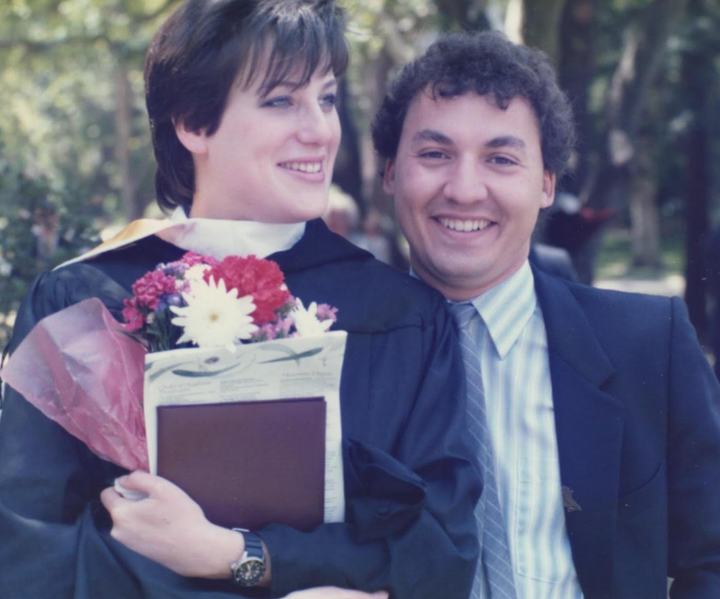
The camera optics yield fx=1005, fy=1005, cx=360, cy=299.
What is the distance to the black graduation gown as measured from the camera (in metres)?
1.99

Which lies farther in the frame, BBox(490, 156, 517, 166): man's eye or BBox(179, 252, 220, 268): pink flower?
BBox(490, 156, 517, 166): man's eye

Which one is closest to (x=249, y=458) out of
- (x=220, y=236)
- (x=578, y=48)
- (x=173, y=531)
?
(x=173, y=531)

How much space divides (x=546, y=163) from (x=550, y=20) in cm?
410

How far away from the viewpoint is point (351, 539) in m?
2.03

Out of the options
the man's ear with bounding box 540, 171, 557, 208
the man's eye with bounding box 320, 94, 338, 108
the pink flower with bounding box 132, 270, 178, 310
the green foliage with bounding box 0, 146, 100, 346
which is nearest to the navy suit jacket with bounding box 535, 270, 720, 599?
the man's ear with bounding box 540, 171, 557, 208

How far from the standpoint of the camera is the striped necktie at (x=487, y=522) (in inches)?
88.4

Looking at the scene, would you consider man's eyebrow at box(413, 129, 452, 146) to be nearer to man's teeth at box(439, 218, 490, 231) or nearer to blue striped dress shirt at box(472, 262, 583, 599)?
man's teeth at box(439, 218, 490, 231)

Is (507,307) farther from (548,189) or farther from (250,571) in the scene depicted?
(250,571)

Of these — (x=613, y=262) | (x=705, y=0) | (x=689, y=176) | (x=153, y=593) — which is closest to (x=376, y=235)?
(x=689, y=176)

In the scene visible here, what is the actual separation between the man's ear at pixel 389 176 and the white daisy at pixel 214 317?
0.96 m

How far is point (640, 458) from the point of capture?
2365mm

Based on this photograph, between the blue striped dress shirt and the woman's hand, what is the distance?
68 centimetres

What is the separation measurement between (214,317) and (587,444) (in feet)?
3.20

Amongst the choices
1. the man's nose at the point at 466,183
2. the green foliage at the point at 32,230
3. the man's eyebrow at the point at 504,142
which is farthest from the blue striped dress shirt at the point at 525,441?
the green foliage at the point at 32,230
